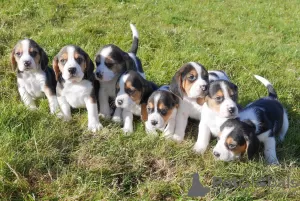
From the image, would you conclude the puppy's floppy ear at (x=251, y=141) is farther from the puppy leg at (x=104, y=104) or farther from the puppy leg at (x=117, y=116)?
the puppy leg at (x=104, y=104)

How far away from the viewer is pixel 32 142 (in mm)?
3887

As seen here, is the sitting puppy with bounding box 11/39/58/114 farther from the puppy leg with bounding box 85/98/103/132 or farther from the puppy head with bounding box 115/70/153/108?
the puppy head with bounding box 115/70/153/108

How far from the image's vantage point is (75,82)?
4.67 m

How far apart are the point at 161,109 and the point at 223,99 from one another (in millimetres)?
745

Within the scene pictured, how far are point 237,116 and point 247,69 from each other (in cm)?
284

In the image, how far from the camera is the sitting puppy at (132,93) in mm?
4484

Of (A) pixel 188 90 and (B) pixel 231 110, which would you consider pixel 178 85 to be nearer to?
(A) pixel 188 90

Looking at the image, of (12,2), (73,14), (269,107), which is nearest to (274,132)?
(269,107)

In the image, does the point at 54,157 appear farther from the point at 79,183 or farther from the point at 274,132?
the point at 274,132

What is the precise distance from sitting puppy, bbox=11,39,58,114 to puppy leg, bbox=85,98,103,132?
1.57ft

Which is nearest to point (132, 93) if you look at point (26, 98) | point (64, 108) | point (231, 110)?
point (64, 108)

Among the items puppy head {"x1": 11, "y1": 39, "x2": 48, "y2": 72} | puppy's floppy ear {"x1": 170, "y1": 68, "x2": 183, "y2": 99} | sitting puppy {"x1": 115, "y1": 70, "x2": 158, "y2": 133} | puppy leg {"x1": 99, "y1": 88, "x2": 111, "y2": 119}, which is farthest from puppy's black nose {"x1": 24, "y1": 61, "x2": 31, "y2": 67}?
puppy's floppy ear {"x1": 170, "y1": 68, "x2": 183, "y2": 99}

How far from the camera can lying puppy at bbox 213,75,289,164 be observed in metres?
3.90

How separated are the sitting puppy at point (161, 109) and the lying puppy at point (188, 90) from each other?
4.2 inches
